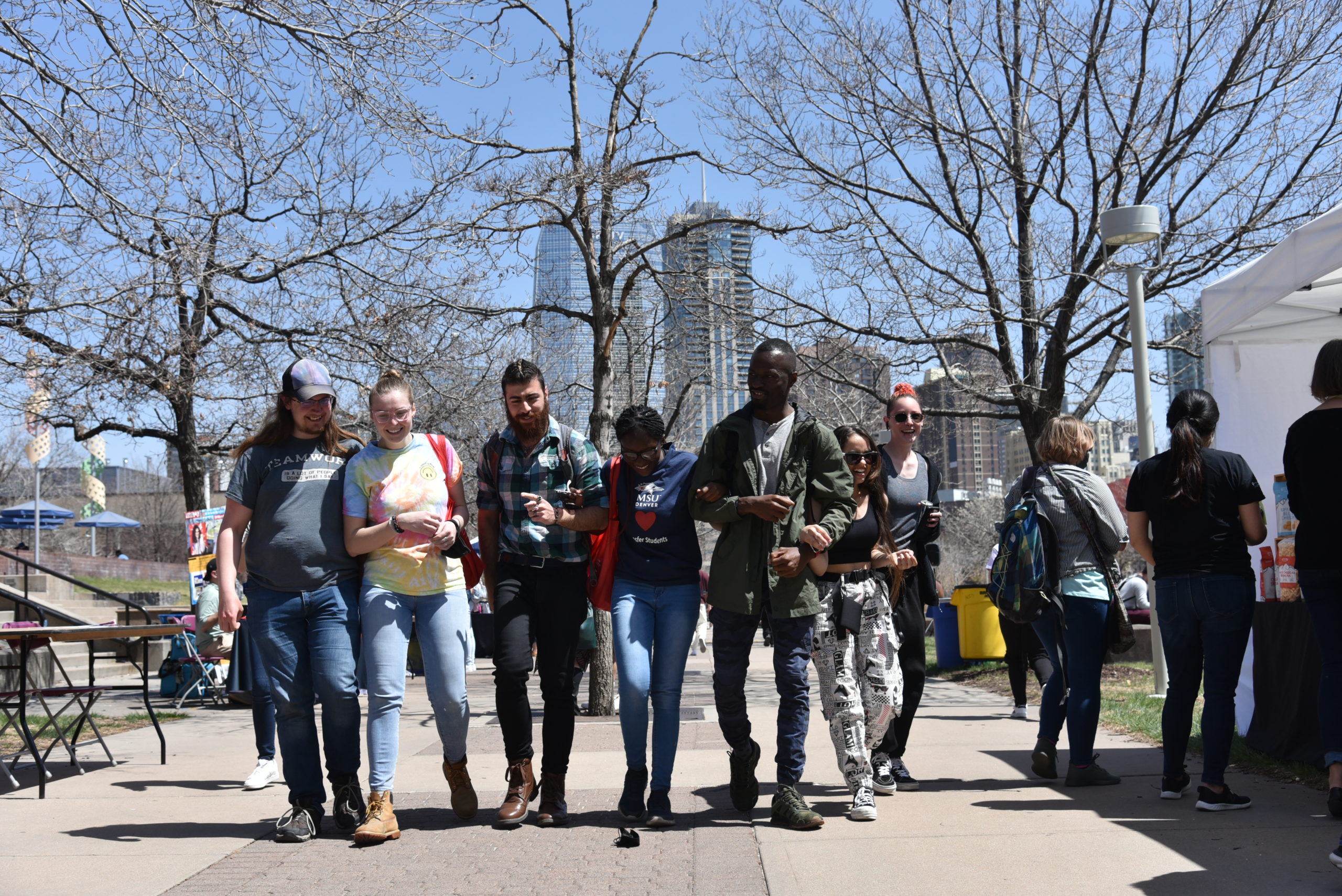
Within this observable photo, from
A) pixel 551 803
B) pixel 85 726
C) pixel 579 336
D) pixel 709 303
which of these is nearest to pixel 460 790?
pixel 551 803

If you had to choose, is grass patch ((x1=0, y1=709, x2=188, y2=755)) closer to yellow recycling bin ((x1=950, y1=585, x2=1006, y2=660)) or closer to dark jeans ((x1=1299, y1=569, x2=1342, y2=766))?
dark jeans ((x1=1299, y1=569, x2=1342, y2=766))

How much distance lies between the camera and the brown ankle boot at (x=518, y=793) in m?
5.03

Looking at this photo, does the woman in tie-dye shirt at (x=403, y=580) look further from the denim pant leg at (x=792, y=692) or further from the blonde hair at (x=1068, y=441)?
the blonde hair at (x=1068, y=441)

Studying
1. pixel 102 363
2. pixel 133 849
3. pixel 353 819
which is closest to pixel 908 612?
pixel 353 819

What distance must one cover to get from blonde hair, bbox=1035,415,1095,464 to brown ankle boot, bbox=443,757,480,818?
328 centimetres

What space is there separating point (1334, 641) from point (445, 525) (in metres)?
3.75

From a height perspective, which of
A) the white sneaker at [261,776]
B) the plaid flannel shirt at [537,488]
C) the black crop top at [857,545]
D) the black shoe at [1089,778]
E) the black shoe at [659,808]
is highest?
the plaid flannel shirt at [537,488]

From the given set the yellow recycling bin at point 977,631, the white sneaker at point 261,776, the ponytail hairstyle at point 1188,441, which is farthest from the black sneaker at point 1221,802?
the yellow recycling bin at point 977,631

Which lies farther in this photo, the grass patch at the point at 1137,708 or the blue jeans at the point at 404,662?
the grass patch at the point at 1137,708

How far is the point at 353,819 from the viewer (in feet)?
16.4

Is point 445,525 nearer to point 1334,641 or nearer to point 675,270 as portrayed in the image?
point 1334,641

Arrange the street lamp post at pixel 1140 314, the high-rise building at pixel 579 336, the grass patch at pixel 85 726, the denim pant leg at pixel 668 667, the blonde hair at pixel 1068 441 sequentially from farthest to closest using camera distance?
the high-rise building at pixel 579 336 → the street lamp post at pixel 1140 314 → the grass patch at pixel 85 726 → the blonde hair at pixel 1068 441 → the denim pant leg at pixel 668 667

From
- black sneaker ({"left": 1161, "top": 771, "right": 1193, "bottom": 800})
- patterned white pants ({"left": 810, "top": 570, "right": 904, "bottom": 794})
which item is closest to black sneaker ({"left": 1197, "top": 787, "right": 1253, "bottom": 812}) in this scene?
black sneaker ({"left": 1161, "top": 771, "right": 1193, "bottom": 800})

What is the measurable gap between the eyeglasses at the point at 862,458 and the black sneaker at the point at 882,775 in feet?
4.92
